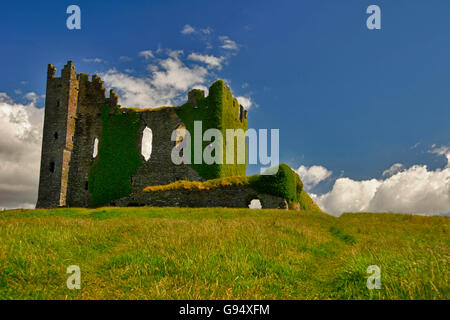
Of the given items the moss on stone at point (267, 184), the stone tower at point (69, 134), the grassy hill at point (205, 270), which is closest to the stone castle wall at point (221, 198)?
the moss on stone at point (267, 184)

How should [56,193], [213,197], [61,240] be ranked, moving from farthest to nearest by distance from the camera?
[56,193] < [213,197] < [61,240]

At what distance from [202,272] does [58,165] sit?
3619 centimetres

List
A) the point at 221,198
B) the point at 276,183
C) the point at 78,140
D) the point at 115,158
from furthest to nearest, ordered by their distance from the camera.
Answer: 1. the point at 78,140
2. the point at 115,158
3. the point at 221,198
4. the point at 276,183

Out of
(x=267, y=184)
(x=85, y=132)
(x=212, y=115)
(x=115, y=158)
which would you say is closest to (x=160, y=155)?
(x=115, y=158)

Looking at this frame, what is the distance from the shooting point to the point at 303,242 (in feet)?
28.0

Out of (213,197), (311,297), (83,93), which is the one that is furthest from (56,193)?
(311,297)

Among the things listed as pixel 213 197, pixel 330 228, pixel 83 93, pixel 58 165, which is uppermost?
pixel 83 93

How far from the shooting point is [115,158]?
119 feet

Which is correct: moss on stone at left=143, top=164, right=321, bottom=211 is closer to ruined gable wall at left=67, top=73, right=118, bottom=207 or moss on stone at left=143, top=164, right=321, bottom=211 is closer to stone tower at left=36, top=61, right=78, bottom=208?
ruined gable wall at left=67, top=73, right=118, bottom=207

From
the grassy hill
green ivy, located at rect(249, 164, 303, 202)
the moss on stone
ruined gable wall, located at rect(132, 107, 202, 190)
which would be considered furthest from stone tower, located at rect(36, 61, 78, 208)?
the grassy hill

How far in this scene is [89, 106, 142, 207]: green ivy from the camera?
3547 cm

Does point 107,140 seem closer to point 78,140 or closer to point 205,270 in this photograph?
point 78,140

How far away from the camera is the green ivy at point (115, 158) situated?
35.5m
